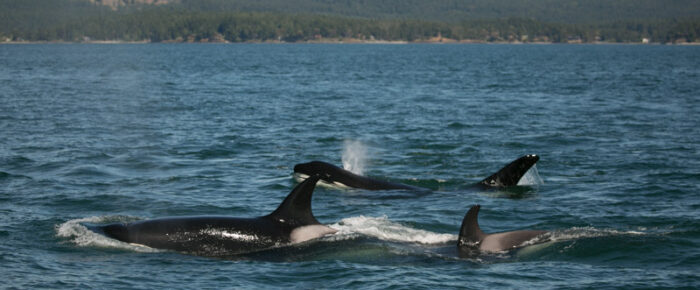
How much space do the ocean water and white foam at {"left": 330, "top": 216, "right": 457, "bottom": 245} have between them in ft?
0.19

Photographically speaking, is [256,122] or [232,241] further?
[256,122]

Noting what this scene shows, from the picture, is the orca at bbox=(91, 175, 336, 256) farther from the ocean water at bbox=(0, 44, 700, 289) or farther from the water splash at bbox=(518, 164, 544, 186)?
the water splash at bbox=(518, 164, 544, 186)

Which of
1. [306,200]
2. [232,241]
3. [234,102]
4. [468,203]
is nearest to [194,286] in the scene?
[232,241]

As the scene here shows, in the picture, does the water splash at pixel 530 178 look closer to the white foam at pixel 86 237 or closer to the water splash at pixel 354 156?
the water splash at pixel 354 156

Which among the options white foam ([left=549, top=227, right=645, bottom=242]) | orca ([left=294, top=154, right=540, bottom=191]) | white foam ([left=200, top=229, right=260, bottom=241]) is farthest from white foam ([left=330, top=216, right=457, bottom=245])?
orca ([left=294, top=154, right=540, bottom=191])

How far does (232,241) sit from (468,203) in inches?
263

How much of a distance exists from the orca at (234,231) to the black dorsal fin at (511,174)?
7.03 metres

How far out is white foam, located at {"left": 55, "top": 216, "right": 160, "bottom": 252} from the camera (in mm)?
13781

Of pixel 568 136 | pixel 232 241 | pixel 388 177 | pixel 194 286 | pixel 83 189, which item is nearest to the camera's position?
pixel 194 286

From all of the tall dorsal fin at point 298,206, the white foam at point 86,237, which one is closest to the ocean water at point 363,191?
the white foam at point 86,237

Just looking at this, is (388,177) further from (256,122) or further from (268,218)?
(256,122)

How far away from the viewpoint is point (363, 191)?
1950cm

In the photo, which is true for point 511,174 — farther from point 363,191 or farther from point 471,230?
point 471,230

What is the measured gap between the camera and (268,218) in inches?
555
